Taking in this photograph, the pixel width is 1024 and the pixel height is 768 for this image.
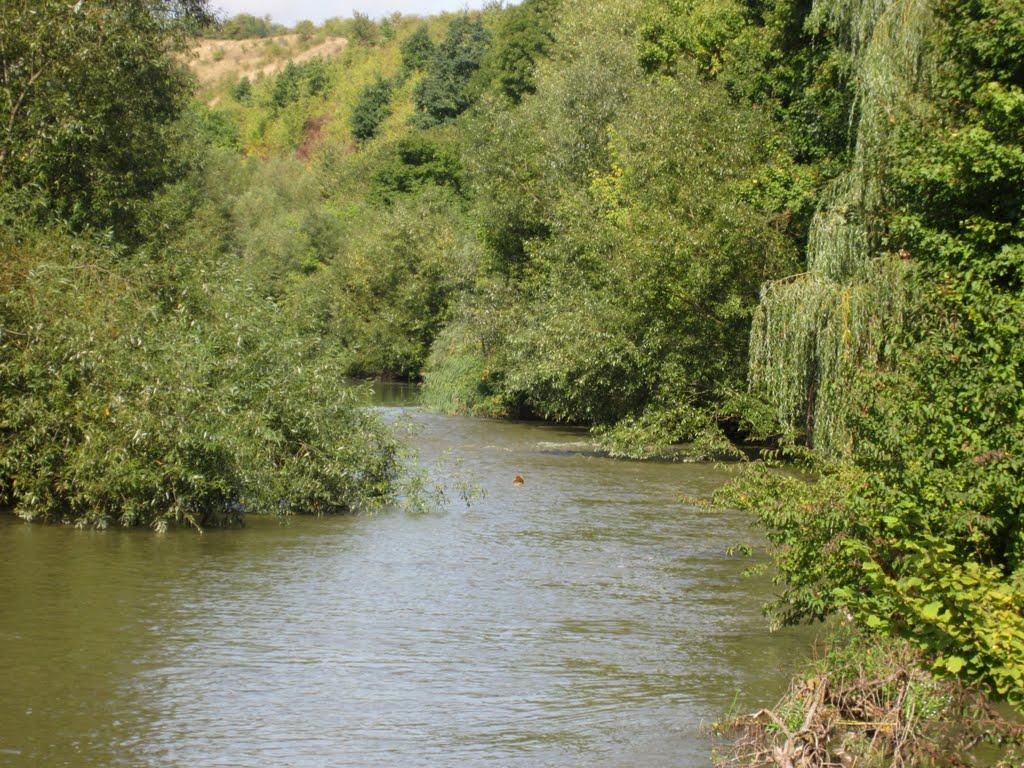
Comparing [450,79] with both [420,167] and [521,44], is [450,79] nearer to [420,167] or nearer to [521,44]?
[521,44]

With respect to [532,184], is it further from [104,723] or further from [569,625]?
[104,723]

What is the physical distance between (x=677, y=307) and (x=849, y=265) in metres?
6.06

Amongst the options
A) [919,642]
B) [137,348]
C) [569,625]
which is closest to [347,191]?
[137,348]

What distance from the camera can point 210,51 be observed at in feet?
541

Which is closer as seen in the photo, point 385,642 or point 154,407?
point 385,642

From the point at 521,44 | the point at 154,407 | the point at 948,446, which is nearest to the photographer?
the point at 948,446

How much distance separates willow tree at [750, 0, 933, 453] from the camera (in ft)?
56.6

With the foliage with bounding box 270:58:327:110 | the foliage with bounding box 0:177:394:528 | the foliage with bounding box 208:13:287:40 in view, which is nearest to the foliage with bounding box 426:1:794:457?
→ the foliage with bounding box 0:177:394:528

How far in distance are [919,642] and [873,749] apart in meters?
0.73

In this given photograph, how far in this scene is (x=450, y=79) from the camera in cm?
8775

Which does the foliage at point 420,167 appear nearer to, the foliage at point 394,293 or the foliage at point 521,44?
the foliage at point 521,44

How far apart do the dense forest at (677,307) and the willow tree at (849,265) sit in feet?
0.20

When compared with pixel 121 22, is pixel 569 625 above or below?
below

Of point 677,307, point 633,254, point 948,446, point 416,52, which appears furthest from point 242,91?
point 948,446
